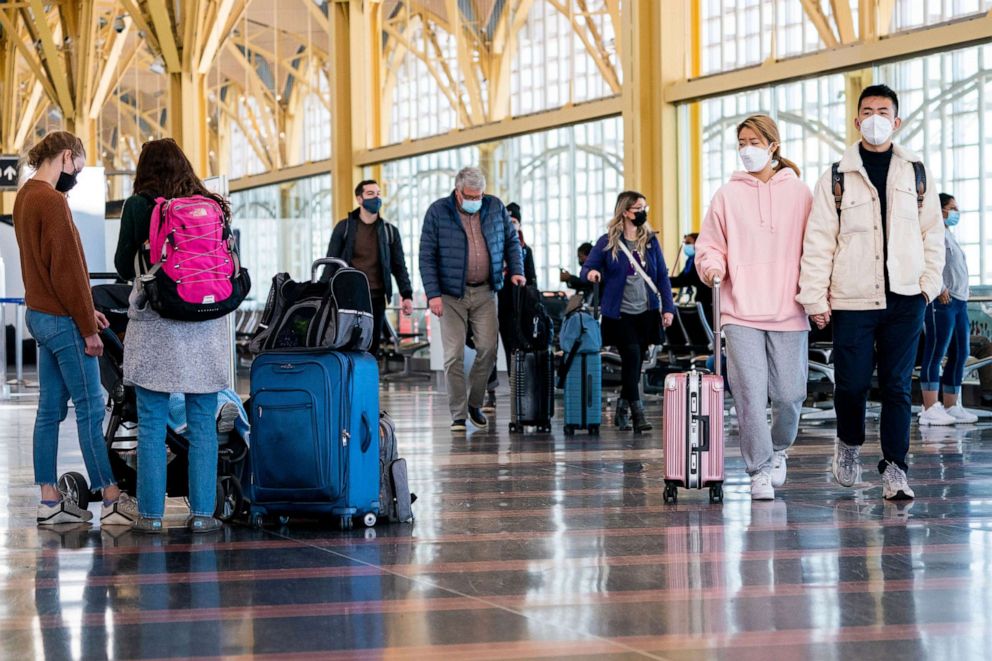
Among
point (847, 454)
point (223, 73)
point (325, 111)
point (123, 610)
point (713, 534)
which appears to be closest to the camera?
point (123, 610)

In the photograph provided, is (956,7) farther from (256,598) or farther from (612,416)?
(256,598)

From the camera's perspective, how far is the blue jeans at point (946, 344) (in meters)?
10.5

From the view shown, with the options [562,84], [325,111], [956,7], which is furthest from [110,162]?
[956,7]

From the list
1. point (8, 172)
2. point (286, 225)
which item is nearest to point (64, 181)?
point (8, 172)

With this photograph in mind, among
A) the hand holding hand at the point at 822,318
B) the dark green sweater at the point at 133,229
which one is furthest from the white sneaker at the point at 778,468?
the dark green sweater at the point at 133,229

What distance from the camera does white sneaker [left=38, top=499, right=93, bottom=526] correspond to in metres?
6.20

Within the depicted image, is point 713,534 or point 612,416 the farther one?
point 612,416

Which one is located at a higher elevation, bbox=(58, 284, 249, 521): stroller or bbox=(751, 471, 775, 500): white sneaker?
bbox=(58, 284, 249, 521): stroller

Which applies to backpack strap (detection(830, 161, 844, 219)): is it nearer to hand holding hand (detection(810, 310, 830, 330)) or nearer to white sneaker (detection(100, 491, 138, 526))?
hand holding hand (detection(810, 310, 830, 330))

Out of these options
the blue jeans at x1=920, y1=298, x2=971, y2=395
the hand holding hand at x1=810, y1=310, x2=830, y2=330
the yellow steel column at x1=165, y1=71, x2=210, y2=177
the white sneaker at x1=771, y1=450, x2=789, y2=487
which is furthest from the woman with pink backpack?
the yellow steel column at x1=165, y1=71, x2=210, y2=177

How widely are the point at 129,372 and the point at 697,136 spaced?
11871 mm

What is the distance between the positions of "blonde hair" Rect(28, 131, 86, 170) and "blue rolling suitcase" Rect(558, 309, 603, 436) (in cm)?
473

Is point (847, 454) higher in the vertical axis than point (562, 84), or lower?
lower

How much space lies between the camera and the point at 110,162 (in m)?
41.5
